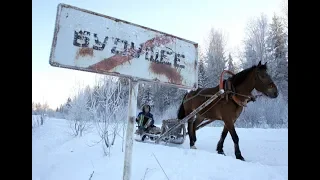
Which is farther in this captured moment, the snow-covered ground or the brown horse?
the brown horse

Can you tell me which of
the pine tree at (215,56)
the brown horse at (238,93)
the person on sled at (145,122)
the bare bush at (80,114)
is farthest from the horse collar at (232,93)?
the pine tree at (215,56)

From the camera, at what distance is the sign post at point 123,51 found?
2326mm

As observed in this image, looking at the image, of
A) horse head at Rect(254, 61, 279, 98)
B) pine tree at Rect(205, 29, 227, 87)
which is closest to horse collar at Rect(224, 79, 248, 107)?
horse head at Rect(254, 61, 279, 98)

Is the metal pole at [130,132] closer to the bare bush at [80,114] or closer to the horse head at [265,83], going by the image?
the horse head at [265,83]

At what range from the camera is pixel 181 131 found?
25.6 feet

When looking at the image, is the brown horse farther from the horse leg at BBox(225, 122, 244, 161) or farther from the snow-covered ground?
A: the snow-covered ground

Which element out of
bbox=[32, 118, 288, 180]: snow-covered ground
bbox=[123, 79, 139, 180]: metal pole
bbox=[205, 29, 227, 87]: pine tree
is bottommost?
bbox=[32, 118, 288, 180]: snow-covered ground

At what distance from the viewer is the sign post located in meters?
2.33

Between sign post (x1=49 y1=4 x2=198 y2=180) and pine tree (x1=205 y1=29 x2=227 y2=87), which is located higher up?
pine tree (x1=205 y1=29 x2=227 y2=87)

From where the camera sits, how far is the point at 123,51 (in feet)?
8.49

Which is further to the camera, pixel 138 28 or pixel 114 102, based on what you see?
pixel 114 102
